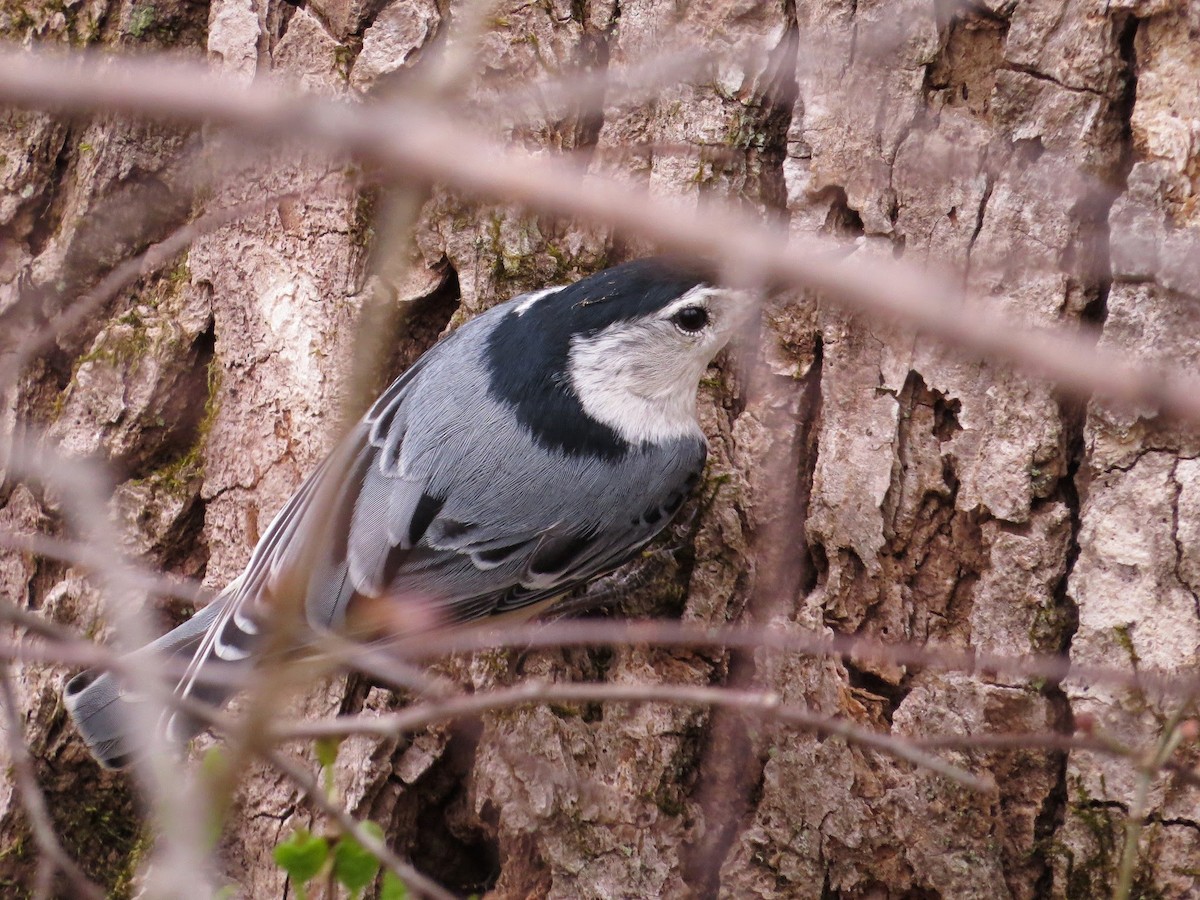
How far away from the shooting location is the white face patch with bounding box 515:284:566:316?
92.0 inches

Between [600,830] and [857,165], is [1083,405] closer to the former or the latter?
[857,165]

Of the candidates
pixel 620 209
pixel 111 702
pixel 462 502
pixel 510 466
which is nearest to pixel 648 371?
pixel 510 466

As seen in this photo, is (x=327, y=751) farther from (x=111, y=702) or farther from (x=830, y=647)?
(x=111, y=702)

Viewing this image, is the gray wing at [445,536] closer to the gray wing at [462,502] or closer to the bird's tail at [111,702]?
the gray wing at [462,502]

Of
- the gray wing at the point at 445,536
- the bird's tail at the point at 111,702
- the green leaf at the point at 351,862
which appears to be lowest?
the bird's tail at the point at 111,702

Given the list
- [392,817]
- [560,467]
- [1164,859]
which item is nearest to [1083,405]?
[1164,859]

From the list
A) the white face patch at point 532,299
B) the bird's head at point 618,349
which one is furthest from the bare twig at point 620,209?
the white face patch at point 532,299

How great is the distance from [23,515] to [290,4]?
1235 mm

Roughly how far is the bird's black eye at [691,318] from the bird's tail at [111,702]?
1.01m

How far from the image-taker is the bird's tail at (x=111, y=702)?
218cm

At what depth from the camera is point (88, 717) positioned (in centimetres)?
223

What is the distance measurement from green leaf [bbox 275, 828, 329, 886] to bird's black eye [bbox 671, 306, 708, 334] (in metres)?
1.20

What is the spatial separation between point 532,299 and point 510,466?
336mm

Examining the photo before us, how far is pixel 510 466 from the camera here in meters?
2.37
